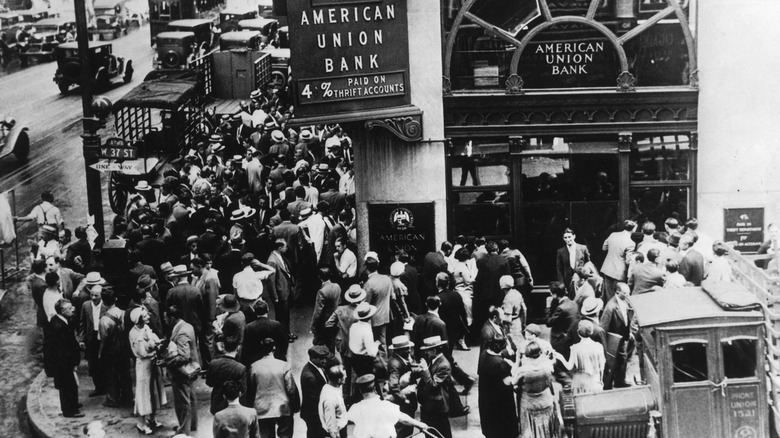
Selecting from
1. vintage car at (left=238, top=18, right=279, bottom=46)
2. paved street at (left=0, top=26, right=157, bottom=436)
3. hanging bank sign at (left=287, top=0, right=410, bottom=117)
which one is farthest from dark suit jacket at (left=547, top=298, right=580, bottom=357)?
vintage car at (left=238, top=18, right=279, bottom=46)

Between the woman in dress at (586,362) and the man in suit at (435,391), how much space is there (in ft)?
5.28

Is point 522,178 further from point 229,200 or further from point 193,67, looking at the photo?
point 193,67

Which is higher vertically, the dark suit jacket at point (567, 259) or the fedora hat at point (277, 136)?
the fedora hat at point (277, 136)

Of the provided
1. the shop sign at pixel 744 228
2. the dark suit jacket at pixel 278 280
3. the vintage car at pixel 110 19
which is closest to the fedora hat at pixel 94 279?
the dark suit jacket at pixel 278 280

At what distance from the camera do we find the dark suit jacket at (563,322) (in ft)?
47.4

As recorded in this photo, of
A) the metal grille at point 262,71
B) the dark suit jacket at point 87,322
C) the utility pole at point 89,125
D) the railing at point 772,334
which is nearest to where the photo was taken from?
the railing at point 772,334

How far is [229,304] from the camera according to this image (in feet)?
48.2

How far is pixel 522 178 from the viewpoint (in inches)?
708

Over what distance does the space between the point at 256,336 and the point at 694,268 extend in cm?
675

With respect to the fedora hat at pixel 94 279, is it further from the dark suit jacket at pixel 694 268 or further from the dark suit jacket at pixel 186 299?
the dark suit jacket at pixel 694 268

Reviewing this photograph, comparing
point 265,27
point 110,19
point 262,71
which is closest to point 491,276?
point 262,71

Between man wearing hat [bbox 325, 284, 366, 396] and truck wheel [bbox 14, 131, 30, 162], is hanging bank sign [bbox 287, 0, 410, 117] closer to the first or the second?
man wearing hat [bbox 325, 284, 366, 396]

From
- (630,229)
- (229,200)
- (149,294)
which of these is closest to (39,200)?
(229,200)

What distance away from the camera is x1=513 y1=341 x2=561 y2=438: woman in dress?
12297 mm
